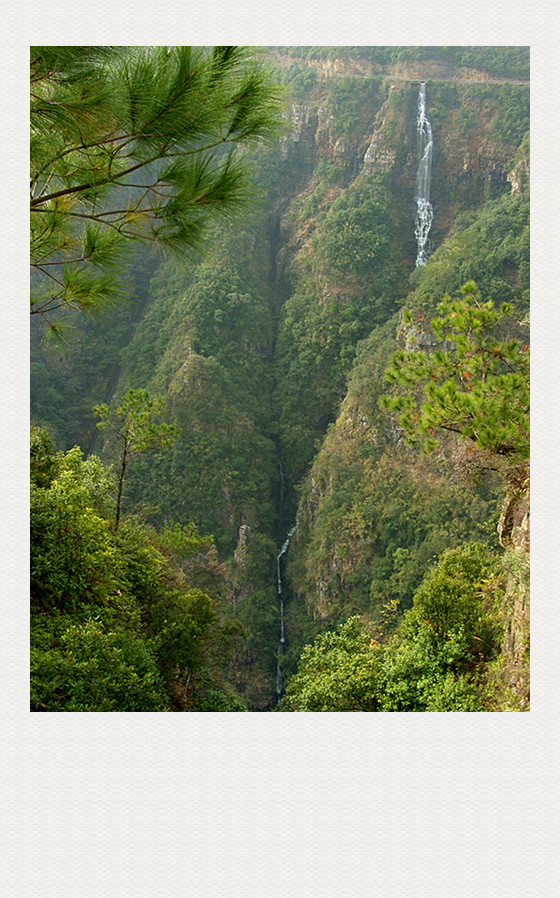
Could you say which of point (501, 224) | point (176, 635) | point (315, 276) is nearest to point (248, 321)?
point (315, 276)

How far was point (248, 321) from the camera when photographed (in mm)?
18547

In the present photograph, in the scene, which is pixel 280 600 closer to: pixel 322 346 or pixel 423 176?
pixel 322 346

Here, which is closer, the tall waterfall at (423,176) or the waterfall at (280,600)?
the waterfall at (280,600)

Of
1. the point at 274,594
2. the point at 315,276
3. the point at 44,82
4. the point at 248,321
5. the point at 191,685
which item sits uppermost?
the point at 315,276

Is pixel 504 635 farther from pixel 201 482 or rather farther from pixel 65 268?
pixel 201 482

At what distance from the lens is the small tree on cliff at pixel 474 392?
2621mm

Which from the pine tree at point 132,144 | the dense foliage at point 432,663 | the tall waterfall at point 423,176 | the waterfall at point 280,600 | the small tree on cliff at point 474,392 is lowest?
the waterfall at point 280,600

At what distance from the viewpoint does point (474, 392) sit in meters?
2.71

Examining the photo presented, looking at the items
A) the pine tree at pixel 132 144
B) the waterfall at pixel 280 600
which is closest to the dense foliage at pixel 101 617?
the pine tree at pixel 132 144

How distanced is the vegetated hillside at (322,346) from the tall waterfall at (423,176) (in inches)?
8.5

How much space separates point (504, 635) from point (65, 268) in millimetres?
2994

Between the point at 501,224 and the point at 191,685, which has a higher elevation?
the point at 501,224

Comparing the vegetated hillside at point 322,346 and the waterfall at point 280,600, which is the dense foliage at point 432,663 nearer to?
the vegetated hillside at point 322,346

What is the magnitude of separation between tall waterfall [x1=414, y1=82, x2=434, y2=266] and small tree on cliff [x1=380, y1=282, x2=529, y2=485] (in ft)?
55.4
